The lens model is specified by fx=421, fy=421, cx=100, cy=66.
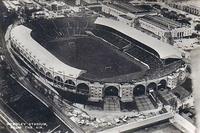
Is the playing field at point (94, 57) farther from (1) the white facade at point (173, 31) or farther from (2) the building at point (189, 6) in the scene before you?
(2) the building at point (189, 6)

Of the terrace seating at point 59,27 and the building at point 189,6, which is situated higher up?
the building at point 189,6

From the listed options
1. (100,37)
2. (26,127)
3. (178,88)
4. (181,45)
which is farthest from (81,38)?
(26,127)

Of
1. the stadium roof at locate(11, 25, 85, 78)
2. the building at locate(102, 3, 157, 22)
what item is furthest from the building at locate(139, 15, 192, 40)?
the stadium roof at locate(11, 25, 85, 78)

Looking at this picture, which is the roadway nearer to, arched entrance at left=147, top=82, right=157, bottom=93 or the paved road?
the paved road

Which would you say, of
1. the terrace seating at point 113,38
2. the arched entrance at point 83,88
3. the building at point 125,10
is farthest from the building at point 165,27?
the arched entrance at point 83,88

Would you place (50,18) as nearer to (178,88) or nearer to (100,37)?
(100,37)

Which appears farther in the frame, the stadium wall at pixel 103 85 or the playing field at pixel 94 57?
the playing field at pixel 94 57
